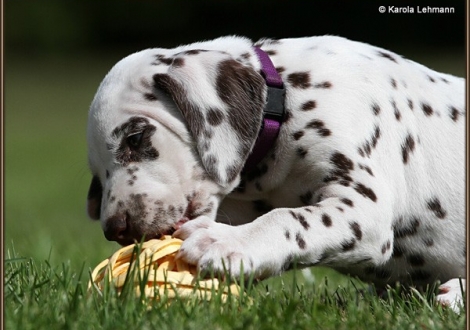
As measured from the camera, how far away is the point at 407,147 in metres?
4.87

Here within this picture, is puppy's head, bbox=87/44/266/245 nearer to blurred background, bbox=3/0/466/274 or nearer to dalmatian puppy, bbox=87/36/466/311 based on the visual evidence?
dalmatian puppy, bbox=87/36/466/311

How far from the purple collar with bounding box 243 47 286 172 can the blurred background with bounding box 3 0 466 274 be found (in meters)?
1.99

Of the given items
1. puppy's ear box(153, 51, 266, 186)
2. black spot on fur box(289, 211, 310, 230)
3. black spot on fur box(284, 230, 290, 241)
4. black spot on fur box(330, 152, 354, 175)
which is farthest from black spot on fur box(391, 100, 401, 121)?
black spot on fur box(284, 230, 290, 241)

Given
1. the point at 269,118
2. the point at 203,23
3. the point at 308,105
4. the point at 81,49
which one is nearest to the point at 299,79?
the point at 308,105

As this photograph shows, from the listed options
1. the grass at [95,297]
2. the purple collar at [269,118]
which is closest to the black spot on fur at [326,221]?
the grass at [95,297]

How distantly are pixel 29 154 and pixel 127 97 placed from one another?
13.6 metres

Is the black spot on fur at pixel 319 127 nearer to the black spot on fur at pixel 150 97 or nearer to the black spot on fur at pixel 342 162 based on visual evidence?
the black spot on fur at pixel 342 162

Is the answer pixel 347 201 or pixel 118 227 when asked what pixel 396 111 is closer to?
pixel 347 201

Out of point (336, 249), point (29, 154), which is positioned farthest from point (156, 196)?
point (29, 154)

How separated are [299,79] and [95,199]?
130 centimetres

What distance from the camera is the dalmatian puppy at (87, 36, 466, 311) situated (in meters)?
4.27

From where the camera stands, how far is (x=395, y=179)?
4719 mm

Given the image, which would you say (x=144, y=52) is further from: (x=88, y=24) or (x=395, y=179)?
(x=88, y=24)

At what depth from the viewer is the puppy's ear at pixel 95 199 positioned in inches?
186
